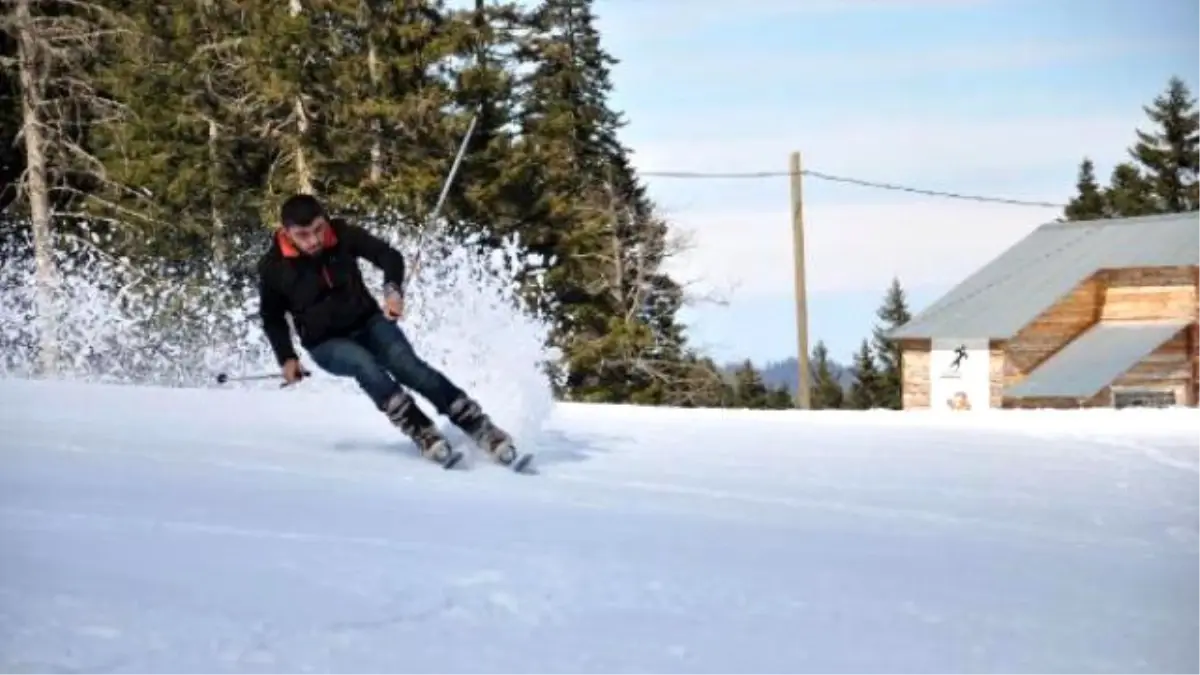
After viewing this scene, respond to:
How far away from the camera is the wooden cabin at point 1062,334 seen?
47.3 feet

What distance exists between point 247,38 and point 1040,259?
12.7m

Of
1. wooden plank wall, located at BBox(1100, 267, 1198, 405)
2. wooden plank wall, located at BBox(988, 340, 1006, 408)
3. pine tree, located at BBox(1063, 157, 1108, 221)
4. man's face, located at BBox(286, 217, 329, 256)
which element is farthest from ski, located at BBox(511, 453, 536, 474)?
wooden plank wall, located at BBox(988, 340, 1006, 408)

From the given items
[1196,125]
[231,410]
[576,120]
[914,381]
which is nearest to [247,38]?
[576,120]

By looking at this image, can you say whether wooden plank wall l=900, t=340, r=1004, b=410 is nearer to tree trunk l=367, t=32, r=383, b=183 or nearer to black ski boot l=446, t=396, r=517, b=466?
black ski boot l=446, t=396, r=517, b=466

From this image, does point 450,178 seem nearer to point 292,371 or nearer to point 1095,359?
point 292,371

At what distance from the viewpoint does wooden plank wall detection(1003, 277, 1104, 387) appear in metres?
15.1

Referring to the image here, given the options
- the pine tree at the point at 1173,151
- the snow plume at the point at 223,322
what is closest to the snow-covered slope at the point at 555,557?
the snow plume at the point at 223,322

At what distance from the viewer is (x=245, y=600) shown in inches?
95.7

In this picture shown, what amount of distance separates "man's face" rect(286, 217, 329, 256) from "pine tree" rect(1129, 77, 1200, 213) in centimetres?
206

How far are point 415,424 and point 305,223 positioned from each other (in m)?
0.91

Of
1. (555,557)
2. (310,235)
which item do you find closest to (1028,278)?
(310,235)

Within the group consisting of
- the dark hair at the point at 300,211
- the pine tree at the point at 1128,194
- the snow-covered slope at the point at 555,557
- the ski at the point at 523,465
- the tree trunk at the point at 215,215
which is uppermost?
the pine tree at the point at 1128,194

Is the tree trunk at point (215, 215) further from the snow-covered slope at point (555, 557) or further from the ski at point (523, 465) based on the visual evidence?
the ski at point (523, 465)

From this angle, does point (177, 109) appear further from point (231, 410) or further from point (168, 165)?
point (231, 410)
